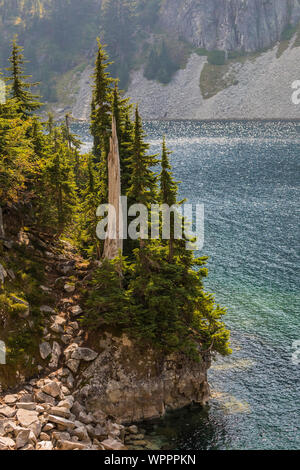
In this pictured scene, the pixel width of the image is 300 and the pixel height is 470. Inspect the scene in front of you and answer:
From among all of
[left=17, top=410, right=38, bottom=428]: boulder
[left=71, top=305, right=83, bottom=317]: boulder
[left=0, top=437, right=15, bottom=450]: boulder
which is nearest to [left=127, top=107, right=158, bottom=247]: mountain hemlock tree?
[left=71, top=305, right=83, bottom=317]: boulder

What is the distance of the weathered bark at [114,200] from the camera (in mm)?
42938

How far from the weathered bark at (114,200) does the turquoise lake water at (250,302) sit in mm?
14612

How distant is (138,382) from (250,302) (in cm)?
2297

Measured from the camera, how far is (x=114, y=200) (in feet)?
142

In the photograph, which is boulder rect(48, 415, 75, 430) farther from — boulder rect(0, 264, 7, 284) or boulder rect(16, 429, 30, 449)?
boulder rect(0, 264, 7, 284)

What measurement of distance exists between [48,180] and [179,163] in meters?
99.6

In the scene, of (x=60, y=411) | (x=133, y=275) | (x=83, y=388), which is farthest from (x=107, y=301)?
Answer: (x=60, y=411)

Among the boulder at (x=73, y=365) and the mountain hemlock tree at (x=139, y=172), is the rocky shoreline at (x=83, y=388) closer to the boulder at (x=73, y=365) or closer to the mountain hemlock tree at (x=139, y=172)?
the boulder at (x=73, y=365)

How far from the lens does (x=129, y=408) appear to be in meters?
37.8

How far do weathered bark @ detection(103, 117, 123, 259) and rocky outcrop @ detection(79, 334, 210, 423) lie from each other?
312 inches

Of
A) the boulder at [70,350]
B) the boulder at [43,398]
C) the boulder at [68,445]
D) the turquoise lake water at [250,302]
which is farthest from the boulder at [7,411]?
the turquoise lake water at [250,302]
